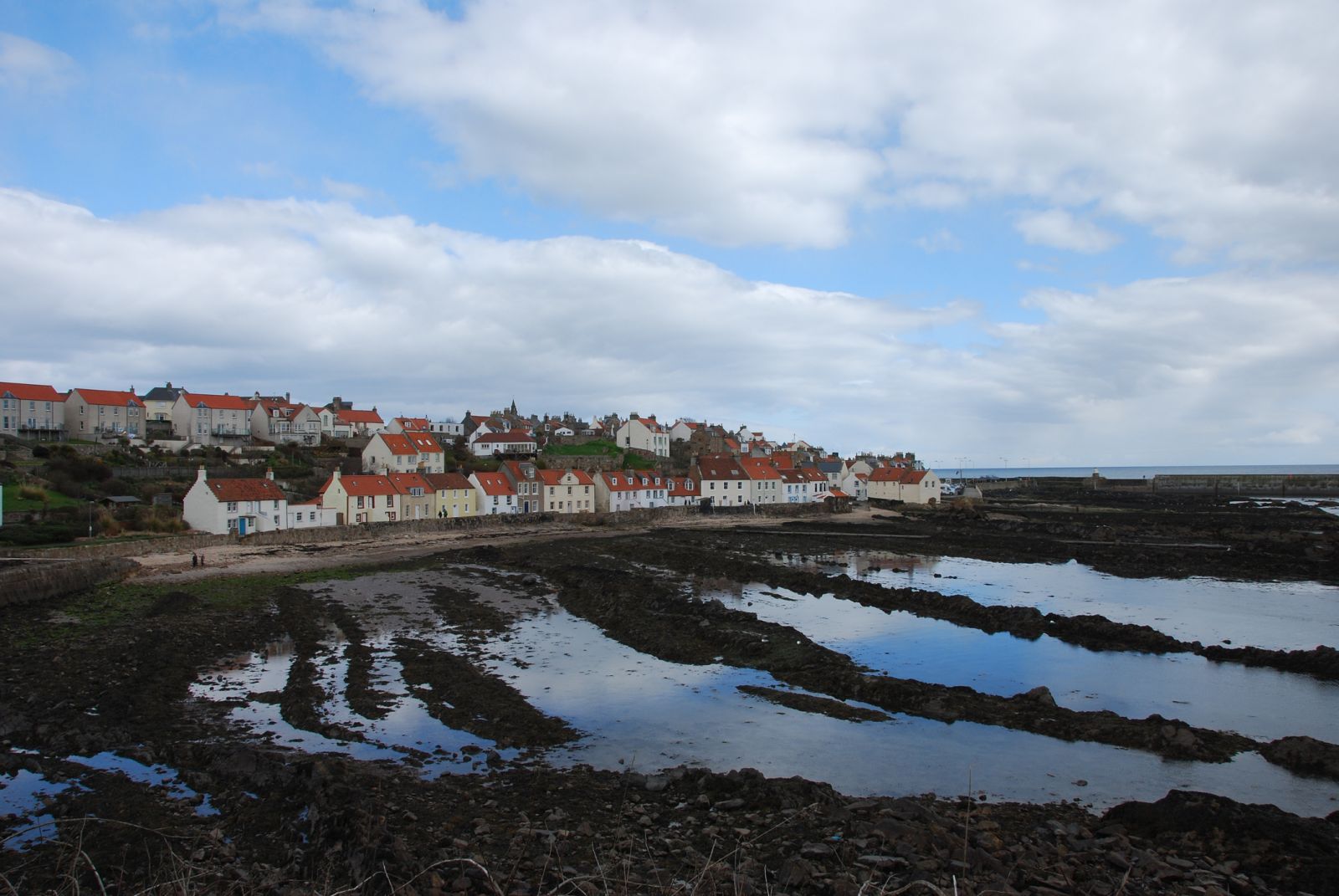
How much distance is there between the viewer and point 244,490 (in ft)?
163

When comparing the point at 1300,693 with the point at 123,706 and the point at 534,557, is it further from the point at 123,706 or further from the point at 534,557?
the point at 534,557

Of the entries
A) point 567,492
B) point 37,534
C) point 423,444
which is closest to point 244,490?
point 37,534

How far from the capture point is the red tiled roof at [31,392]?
68.7m

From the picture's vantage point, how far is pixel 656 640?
23.7 m

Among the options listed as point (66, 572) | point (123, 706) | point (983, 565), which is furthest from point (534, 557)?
point (123, 706)

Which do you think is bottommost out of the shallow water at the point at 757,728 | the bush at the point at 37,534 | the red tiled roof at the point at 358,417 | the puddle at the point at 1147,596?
the puddle at the point at 1147,596

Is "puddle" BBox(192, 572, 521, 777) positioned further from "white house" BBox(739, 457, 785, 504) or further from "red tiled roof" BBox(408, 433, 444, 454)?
"white house" BBox(739, 457, 785, 504)

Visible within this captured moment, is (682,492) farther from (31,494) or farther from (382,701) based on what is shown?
(382,701)

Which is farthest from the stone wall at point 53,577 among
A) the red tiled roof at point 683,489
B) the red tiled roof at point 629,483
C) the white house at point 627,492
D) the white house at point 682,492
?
the red tiled roof at point 683,489

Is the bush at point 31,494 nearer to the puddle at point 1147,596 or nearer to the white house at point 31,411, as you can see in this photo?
the white house at point 31,411

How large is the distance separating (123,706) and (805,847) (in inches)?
576

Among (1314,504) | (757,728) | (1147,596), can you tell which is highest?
(1314,504)

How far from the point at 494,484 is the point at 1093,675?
54305 millimetres

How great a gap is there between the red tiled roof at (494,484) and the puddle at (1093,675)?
43.4 metres
